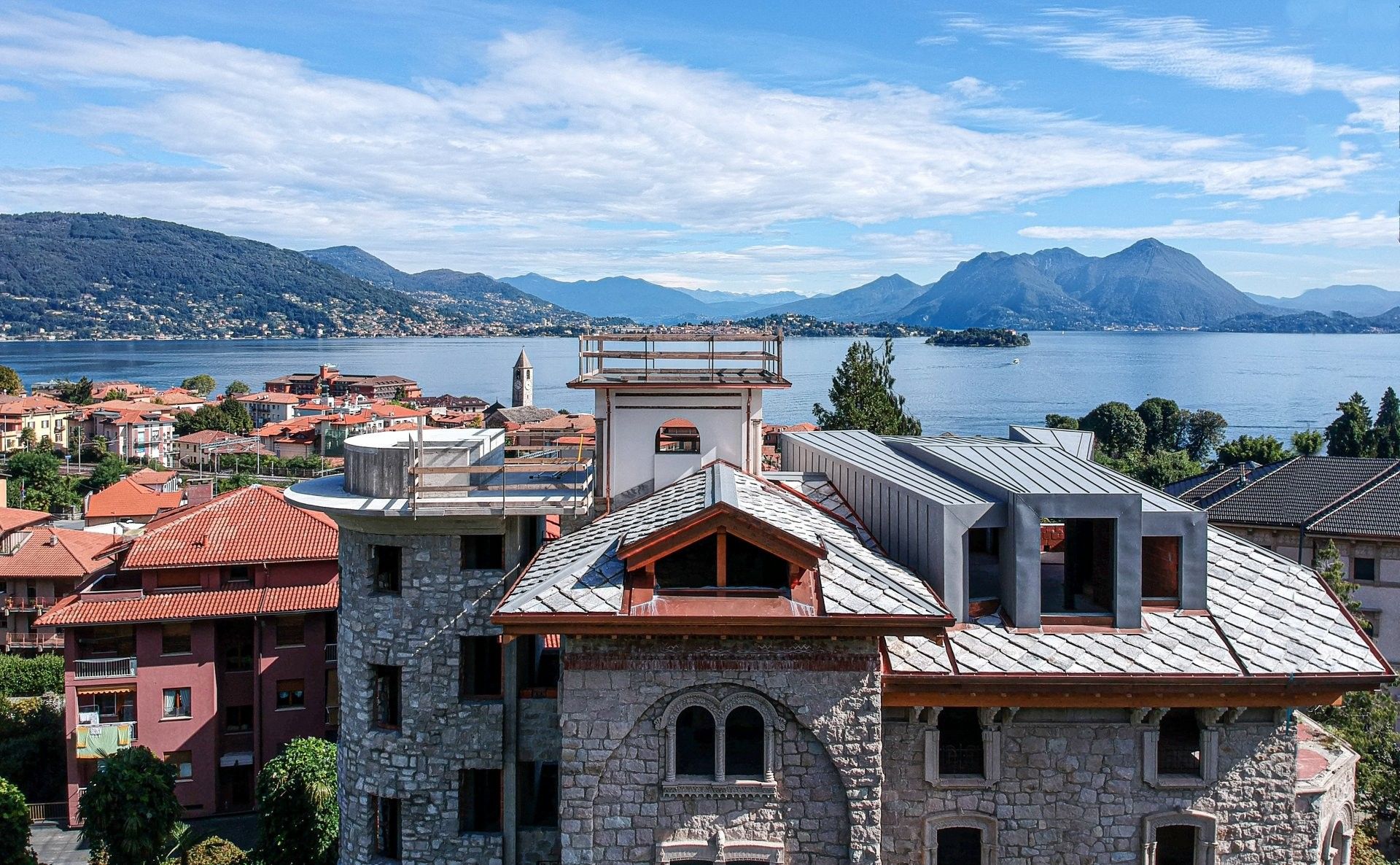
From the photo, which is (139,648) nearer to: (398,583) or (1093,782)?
(398,583)

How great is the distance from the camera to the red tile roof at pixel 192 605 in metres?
30.6

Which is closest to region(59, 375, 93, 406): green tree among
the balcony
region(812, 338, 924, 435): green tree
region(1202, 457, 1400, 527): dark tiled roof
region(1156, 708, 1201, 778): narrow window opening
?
the balcony

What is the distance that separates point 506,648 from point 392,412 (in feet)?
398

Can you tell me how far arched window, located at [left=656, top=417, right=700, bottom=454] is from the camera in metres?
17.8

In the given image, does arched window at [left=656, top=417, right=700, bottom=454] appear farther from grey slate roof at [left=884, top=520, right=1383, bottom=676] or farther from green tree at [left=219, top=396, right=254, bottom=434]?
green tree at [left=219, top=396, right=254, bottom=434]

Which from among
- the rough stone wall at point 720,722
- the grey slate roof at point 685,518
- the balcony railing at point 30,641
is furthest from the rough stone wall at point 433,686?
the balcony railing at point 30,641

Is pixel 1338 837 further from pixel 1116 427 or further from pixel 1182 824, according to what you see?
pixel 1116 427

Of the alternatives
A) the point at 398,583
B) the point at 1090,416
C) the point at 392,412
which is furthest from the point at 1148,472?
the point at 392,412

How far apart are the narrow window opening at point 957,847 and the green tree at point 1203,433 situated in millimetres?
104199

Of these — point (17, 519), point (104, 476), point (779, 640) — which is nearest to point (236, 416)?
point (104, 476)

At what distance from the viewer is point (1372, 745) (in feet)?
76.0

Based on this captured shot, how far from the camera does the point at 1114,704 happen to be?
12.7 m

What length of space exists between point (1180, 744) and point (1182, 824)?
3.38ft

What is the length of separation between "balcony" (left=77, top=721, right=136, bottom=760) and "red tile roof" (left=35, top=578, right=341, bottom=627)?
348 centimetres
